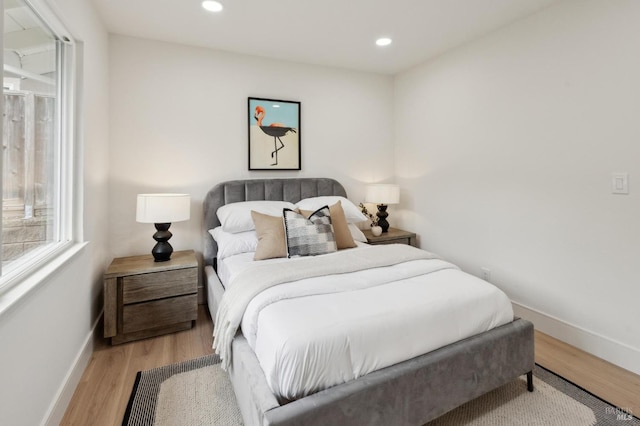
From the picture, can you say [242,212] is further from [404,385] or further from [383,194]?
[404,385]

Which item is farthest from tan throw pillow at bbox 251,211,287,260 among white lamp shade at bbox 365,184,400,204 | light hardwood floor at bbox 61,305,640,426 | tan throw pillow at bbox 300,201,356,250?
white lamp shade at bbox 365,184,400,204

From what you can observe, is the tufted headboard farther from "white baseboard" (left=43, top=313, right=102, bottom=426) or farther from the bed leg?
the bed leg

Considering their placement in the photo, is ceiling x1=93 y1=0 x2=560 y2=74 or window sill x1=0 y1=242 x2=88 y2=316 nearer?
window sill x1=0 y1=242 x2=88 y2=316

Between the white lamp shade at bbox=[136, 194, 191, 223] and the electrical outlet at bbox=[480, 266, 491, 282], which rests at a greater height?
the white lamp shade at bbox=[136, 194, 191, 223]

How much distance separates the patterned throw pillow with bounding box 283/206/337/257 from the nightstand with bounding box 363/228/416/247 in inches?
38.7

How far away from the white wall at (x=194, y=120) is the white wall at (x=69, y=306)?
18cm

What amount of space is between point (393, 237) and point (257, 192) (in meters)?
1.55

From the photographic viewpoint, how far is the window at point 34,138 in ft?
4.41

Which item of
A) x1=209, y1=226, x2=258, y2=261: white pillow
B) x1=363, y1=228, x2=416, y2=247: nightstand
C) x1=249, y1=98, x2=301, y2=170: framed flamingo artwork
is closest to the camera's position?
x1=209, y1=226, x2=258, y2=261: white pillow

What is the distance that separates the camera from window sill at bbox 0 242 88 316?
45.9 inches

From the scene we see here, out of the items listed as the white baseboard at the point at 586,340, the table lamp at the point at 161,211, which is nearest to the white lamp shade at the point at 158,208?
the table lamp at the point at 161,211

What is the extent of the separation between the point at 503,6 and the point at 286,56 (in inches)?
77.0

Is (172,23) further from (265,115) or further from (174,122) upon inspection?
(265,115)

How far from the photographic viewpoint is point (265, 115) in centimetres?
334
